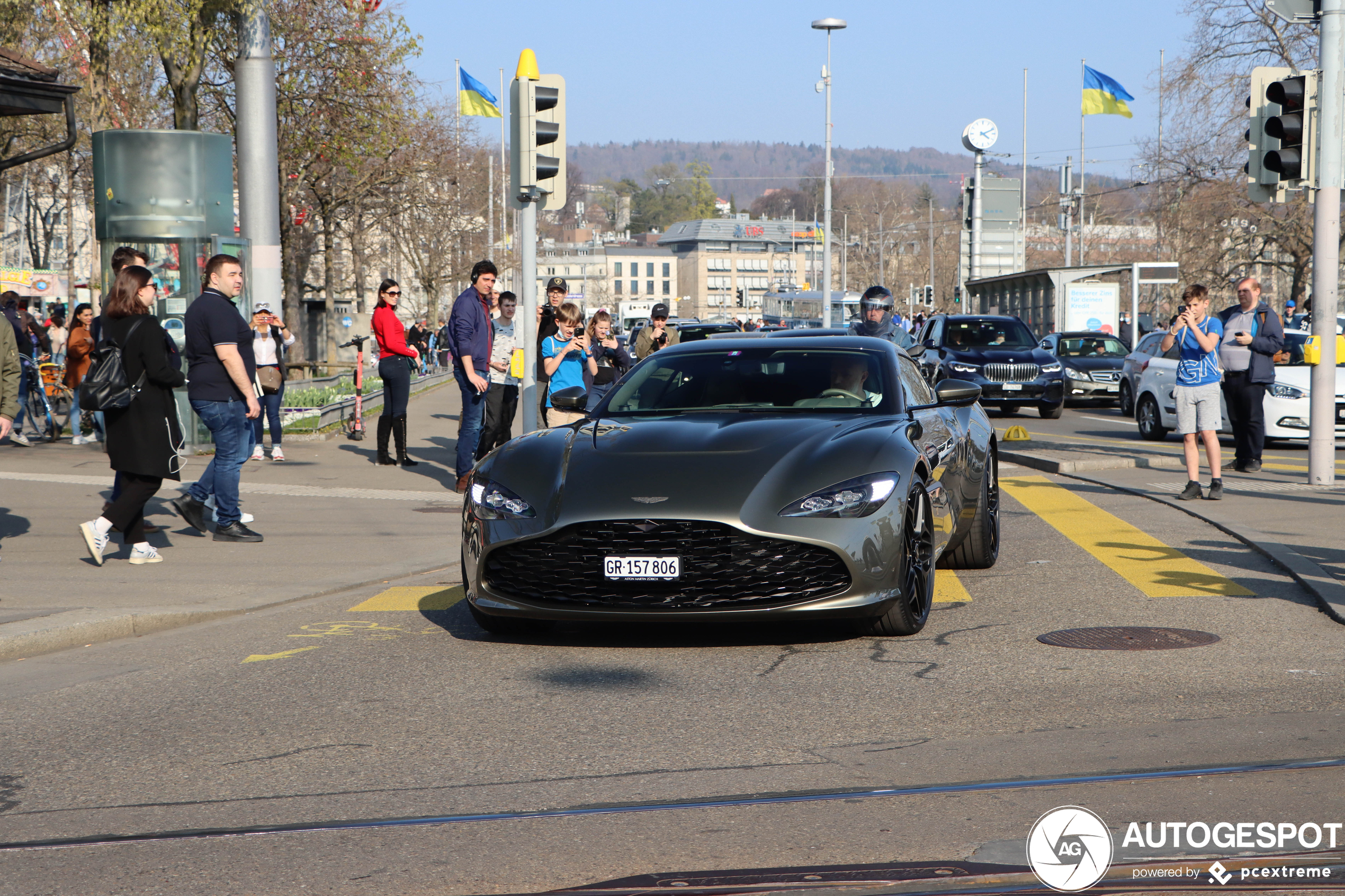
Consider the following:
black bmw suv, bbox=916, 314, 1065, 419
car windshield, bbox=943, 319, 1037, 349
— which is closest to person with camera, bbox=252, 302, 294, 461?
black bmw suv, bbox=916, 314, 1065, 419

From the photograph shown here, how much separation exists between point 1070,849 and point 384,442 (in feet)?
43.2

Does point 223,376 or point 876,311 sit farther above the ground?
point 876,311

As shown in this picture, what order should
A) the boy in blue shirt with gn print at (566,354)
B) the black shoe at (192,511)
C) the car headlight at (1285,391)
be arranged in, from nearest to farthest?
1. the black shoe at (192,511)
2. the boy in blue shirt with gn print at (566,354)
3. the car headlight at (1285,391)

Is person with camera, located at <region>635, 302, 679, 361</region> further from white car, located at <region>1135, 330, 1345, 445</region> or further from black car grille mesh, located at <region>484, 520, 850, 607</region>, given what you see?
black car grille mesh, located at <region>484, 520, 850, 607</region>

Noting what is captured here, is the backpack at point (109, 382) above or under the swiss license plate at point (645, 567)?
above

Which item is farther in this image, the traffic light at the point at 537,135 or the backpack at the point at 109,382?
the traffic light at the point at 537,135

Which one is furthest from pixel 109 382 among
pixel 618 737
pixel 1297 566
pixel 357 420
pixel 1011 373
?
pixel 1011 373

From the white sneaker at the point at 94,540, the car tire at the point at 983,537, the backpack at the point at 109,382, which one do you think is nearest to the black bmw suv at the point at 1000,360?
the car tire at the point at 983,537

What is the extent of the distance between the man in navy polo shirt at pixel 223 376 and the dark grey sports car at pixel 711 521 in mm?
3398

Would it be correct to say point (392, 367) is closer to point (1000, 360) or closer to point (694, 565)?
point (694, 565)

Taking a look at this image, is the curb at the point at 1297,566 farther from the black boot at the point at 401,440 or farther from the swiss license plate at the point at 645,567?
the black boot at the point at 401,440

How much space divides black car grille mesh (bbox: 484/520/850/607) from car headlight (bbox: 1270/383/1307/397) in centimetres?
1325

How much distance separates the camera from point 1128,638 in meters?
6.83

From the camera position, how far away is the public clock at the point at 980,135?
5369cm
